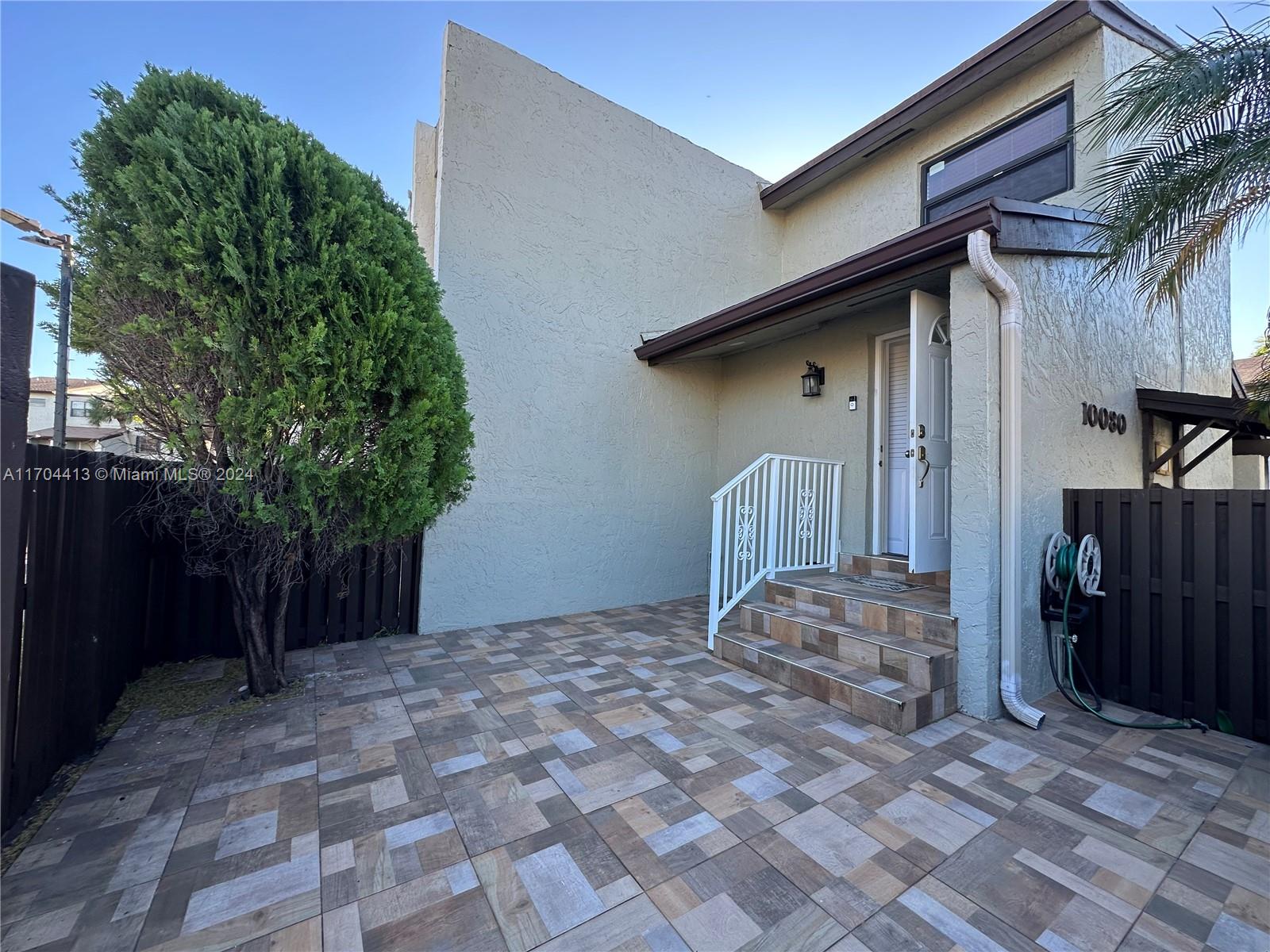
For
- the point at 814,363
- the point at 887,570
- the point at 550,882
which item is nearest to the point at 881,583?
the point at 887,570

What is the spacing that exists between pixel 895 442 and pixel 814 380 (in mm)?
1056

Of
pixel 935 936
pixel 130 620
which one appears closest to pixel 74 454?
pixel 130 620

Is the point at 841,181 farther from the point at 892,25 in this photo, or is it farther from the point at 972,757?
the point at 972,757

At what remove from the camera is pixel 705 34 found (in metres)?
6.24

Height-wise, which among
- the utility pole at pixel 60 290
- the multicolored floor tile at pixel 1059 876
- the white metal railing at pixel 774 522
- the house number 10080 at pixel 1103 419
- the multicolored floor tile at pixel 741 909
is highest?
the utility pole at pixel 60 290

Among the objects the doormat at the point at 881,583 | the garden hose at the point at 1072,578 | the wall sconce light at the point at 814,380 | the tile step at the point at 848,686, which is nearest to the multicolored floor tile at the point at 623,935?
the tile step at the point at 848,686

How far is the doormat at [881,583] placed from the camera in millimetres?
4348

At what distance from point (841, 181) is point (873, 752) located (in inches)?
252

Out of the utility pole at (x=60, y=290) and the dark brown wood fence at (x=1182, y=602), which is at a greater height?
the utility pole at (x=60, y=290)

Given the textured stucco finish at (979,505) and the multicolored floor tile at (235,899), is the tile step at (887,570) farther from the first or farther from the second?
the multicolored floor tile at (235,899)

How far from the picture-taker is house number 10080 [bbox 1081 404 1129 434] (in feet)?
13.3

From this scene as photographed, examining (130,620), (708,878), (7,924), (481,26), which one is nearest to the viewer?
(7,924)

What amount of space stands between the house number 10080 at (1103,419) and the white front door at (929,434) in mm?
981

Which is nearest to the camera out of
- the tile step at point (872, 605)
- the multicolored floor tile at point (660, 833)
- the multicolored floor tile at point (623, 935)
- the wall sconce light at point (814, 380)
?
the multicolored floor tile at point (623, 935)
